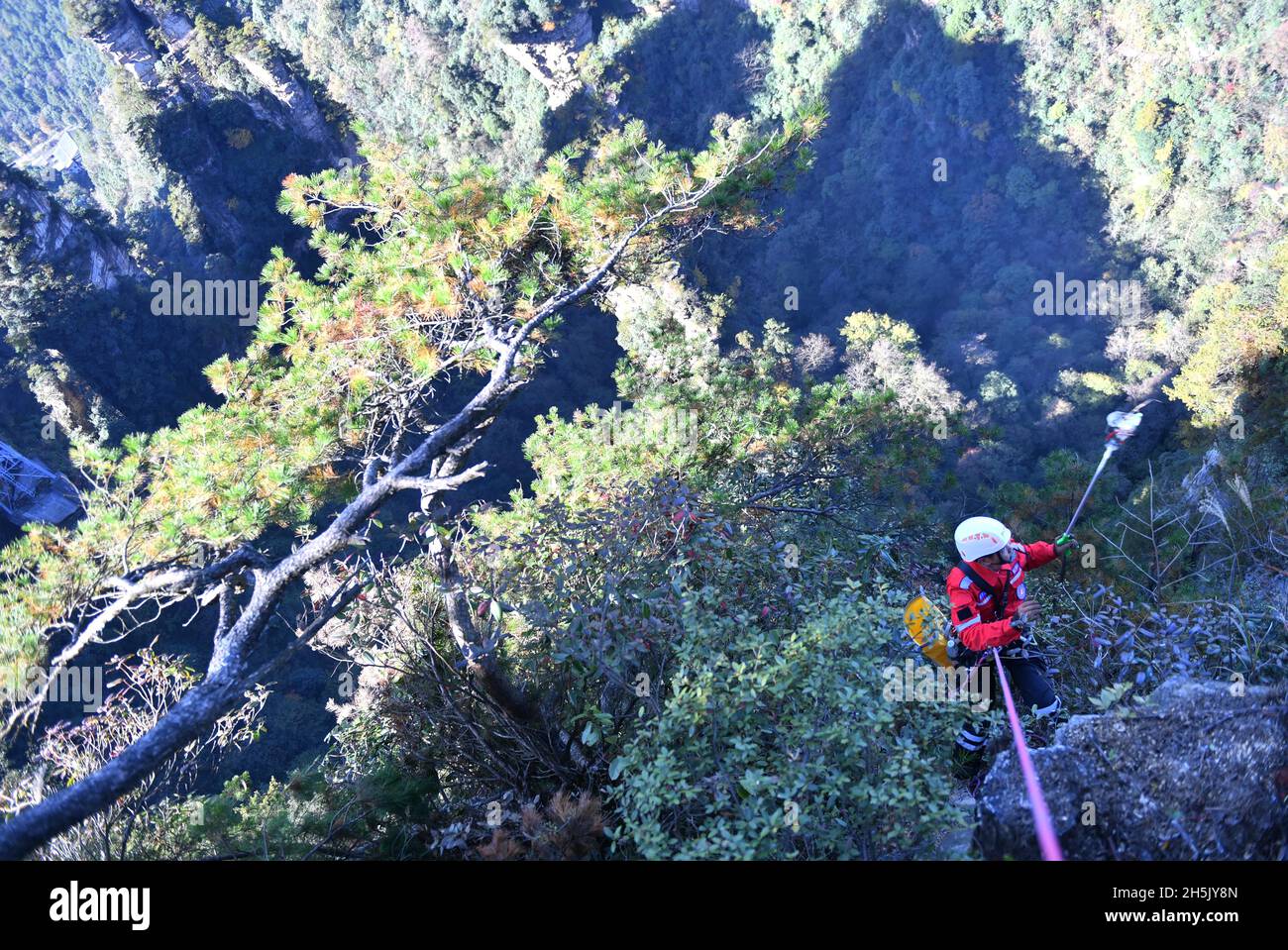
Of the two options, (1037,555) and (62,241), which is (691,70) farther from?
(1037,555)

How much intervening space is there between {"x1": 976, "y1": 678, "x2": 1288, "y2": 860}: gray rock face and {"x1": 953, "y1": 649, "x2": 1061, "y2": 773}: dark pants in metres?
0.61

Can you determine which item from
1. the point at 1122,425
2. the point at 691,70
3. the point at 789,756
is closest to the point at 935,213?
the point at 691,70

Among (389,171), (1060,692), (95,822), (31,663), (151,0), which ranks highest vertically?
(151,0)

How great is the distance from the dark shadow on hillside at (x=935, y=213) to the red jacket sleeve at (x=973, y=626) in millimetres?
26666

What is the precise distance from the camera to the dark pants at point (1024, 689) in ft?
12.4

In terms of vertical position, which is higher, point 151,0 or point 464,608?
point 151,0

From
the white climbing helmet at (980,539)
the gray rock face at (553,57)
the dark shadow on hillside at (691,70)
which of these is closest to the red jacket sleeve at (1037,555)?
the white climbing helmet at (980,539)

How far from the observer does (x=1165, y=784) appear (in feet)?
9.35

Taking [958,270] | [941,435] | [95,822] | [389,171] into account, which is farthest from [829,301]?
[95,822]

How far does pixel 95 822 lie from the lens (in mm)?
4227

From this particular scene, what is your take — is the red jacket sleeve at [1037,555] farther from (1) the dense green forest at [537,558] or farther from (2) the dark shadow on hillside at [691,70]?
(2) the dark shadow on hillside at [691,70]
